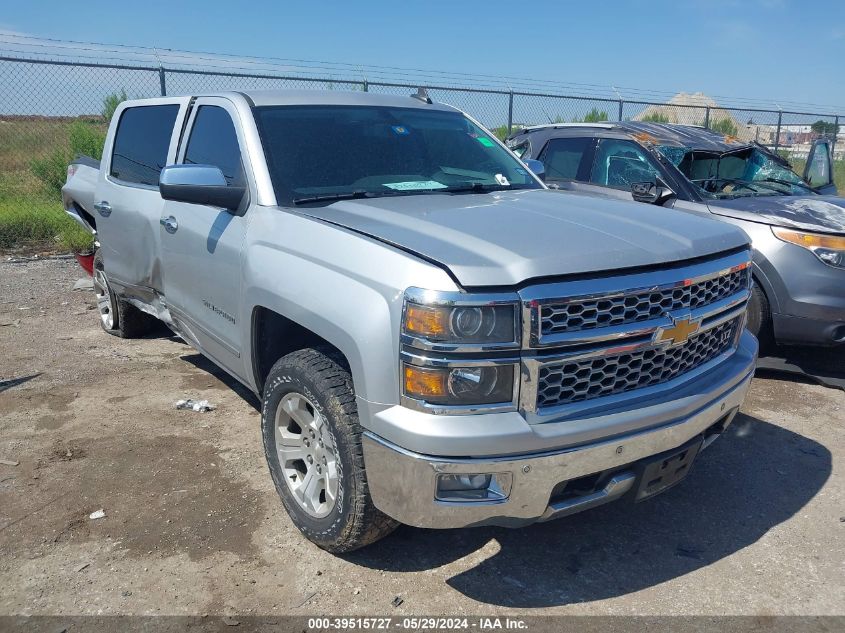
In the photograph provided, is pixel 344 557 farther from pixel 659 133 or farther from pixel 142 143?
pixel 659 133

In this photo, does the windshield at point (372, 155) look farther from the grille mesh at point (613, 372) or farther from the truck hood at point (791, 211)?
the truck hood at point (791, 211)

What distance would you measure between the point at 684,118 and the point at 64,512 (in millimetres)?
21448

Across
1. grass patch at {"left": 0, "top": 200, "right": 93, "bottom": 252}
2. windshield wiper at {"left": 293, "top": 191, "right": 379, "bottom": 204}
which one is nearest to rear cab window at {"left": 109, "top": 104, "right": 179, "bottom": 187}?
windshield wiper at {"left": 293, "top": 191, "right": 379, "bottom": 204}

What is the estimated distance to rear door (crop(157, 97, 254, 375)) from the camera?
11.5 feet

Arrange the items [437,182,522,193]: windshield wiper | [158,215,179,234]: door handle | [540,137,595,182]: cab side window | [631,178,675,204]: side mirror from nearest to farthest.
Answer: [437,182,522,193]: windshield wiper
[158,215,179,234]: door handle
[631,178,675,204]: side mirror
[540,137,595,182]: cab side window

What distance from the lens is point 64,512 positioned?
3.42m

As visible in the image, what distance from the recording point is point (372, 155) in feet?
12.3

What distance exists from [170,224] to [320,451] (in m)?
1.94

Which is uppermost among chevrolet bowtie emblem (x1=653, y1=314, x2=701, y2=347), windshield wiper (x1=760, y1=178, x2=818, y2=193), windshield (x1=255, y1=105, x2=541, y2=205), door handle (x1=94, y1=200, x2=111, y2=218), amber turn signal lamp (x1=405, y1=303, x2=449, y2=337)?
windshield (x1=255, y1=105, x2=541, y2=205)

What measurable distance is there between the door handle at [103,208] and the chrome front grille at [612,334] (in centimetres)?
384

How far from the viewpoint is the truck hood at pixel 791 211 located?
16.4 ft

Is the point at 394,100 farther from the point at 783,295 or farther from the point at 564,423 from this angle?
the point at 783,295

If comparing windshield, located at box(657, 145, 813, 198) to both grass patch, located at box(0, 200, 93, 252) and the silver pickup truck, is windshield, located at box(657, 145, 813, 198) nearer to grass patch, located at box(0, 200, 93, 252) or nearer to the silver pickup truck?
the silver pickup truck

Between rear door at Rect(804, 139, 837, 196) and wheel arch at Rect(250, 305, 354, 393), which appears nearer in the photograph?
wheel arch at Rect(250, 305, 354, 393)
